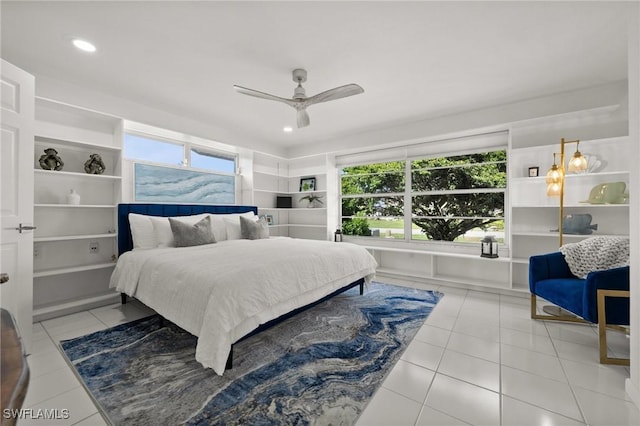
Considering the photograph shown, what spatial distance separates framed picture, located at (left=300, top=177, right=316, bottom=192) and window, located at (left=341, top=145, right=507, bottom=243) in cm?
61

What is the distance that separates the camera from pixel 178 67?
2725 millimetres

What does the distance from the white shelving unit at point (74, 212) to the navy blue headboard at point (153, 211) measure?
136 millimetres

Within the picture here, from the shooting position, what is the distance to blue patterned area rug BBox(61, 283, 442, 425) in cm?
154

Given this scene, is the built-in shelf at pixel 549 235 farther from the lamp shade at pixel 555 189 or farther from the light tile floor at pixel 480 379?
the light tile floor at pixel 480 379

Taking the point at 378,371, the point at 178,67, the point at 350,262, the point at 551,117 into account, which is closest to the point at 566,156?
the point at 551,117

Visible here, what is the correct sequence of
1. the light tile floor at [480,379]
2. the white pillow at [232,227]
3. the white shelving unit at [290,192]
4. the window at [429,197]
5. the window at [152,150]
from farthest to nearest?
the white shelving unit at [290,192] → the window at [429,197] → the white pillow at [232,227] → the window at [152,150] → the light tile floor at [480,379]

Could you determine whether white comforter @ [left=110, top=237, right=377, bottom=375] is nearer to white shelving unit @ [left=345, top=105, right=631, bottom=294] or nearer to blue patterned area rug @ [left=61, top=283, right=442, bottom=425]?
blue patterned area rug @ [left=61, top=283, right=442, bottom=425]

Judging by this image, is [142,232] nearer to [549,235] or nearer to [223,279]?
[223,279]

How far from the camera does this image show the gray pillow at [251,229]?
3900 millimetres

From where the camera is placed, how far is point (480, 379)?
1.82 metres

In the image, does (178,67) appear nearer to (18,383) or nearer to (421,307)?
(18,383)

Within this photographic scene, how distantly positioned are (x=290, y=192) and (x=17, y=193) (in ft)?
13.9

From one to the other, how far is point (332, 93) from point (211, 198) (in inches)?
116

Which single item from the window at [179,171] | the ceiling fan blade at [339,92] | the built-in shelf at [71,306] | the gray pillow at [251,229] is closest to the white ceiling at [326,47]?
the ceiling fan blade at [339,92]
